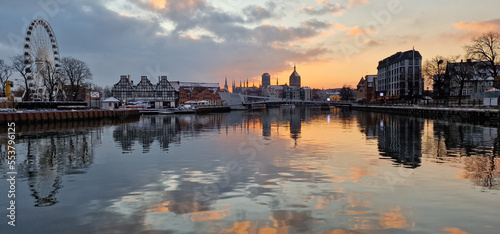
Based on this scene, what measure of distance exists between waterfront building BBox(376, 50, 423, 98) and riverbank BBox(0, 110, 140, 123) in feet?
367

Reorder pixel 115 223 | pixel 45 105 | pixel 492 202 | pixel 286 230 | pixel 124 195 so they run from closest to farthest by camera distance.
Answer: pixel 286 230 → pixel 115 223 → pixel 492 202 → pixel 124 195 → pixel 45 105

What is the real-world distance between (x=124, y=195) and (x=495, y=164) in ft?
67.5

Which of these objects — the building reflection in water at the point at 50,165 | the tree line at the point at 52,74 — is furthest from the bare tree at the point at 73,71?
the building reflection in water at the point at 50,165

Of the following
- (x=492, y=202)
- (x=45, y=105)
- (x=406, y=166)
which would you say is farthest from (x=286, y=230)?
(x=45, y=105)

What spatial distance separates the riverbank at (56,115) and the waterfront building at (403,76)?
112 metres

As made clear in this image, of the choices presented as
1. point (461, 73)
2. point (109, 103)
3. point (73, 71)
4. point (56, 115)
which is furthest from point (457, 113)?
point (73, 71)

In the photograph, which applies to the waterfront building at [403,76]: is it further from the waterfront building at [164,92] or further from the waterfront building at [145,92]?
the waterfront building at [145,92]

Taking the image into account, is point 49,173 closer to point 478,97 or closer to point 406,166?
point 406,166

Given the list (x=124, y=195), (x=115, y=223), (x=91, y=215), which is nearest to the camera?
(x=115, y=223)

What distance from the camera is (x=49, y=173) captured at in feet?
62.1

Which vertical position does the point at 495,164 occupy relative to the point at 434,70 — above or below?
below

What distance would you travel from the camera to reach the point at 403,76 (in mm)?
145875

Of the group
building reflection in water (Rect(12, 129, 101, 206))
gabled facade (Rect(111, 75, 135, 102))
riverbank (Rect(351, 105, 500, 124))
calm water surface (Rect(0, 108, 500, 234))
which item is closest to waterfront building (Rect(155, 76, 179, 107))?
gabled facade (Rect(111, 75, 135, 102))

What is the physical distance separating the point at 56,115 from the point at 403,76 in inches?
5151
